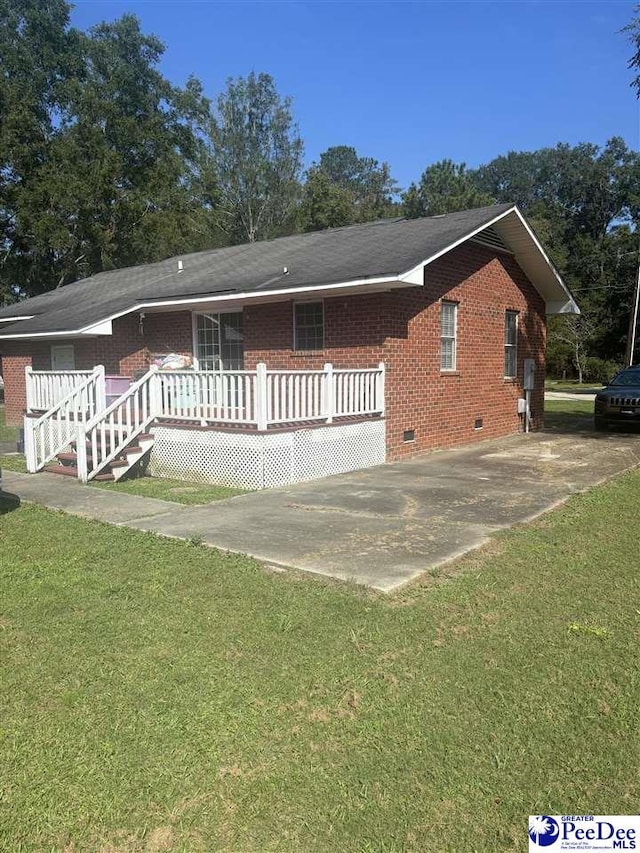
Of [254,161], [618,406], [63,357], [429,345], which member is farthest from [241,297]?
[254,161]

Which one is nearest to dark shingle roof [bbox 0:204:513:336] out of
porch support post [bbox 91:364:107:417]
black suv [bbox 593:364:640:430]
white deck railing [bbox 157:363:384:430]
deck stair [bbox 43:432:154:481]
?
white deck railing [bbox 157:363:384:430]

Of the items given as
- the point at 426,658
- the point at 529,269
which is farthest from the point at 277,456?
the point at 529,269

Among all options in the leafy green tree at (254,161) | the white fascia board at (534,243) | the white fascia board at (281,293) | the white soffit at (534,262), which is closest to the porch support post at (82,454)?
the white fascia board at (281,293)

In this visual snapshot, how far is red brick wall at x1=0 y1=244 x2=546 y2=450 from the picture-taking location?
11.8 meters

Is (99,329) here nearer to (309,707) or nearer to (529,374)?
(529,374)

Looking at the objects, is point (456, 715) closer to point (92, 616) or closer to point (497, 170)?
point (92, 616)

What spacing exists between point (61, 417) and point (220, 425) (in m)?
3.00

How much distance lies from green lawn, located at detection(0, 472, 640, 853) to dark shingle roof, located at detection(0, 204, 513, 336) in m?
6.59

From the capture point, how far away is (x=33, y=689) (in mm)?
3459

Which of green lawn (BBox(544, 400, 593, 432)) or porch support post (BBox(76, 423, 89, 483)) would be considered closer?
porch support post (BBox(76, 423, 89, 483))

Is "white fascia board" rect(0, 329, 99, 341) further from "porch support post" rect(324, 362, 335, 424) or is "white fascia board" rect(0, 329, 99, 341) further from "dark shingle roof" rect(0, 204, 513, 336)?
"porch support post" rect(324, 362, 335, 424)

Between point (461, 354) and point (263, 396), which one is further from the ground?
point (461, 354)

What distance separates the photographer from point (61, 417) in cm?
1107

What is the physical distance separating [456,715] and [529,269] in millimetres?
14799
